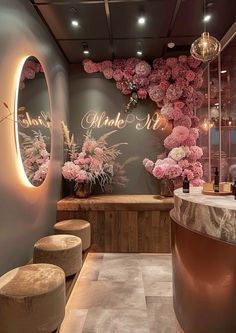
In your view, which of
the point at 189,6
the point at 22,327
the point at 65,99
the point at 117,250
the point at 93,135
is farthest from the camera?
the point at 93,135

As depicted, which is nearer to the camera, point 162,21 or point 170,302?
point 170,302

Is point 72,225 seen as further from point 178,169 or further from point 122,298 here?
point 178,169

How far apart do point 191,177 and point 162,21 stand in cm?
228

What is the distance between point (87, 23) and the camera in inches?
139

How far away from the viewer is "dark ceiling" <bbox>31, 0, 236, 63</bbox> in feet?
10.3

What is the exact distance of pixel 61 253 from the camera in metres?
2.76

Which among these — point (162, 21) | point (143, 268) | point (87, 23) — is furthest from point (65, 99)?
point (143, 268)

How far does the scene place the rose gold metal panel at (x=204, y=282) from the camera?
1.71 meters

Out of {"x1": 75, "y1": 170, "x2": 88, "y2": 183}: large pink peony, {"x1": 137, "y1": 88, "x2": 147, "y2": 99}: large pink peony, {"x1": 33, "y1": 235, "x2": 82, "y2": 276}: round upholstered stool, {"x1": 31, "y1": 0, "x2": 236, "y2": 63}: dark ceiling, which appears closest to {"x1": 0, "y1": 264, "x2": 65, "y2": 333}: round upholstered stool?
{"x1": 33, "y1": 235, "x2": 82, "y2": 276}: round upholstered stool

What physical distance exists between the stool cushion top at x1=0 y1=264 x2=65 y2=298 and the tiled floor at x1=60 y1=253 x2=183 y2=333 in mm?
561

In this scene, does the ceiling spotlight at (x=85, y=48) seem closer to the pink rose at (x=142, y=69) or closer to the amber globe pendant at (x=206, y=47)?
A: the pink rose at (x=142, y=69)

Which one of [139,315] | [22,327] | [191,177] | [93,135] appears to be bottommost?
[139,315]

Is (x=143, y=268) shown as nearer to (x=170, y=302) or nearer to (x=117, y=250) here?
(x=117, y=250)

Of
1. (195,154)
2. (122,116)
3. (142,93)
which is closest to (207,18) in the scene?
(142,93)
